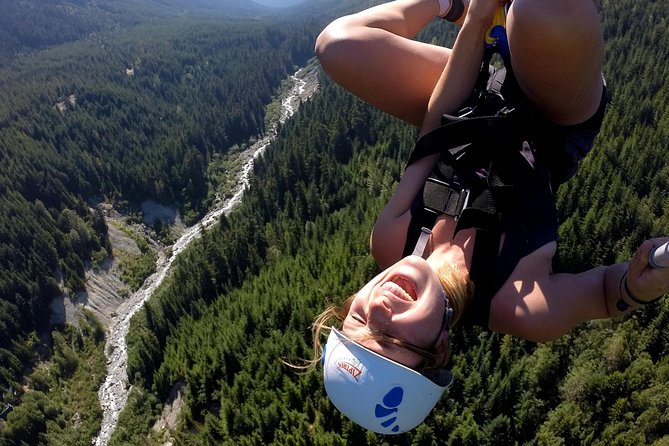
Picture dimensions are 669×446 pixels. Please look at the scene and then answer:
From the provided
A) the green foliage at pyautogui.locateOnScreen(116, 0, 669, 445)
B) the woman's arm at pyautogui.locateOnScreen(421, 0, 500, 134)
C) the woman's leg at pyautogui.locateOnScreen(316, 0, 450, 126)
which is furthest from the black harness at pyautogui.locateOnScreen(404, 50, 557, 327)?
the green foliage at pyautogui.locateOnScreen(116, 0, 669, 445)

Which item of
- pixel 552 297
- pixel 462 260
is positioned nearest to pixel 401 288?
pixel 462 260

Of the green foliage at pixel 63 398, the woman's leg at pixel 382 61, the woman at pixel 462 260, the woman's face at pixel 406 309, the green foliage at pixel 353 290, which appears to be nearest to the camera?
the woman at pixel 462 260

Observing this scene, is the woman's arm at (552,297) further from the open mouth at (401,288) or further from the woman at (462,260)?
the open mouth at (401,288)

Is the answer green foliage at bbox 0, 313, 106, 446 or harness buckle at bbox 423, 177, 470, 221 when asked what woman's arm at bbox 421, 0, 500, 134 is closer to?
harness buckle at bbox 423, 177, 470, 221

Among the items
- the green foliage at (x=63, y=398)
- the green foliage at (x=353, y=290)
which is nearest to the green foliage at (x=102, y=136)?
the green foliage at (x=63, y=398)

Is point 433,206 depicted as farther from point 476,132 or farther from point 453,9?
point 453,9

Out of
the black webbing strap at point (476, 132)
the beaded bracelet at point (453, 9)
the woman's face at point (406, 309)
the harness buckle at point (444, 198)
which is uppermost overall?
the beaded bracelet at point (453, 9)
